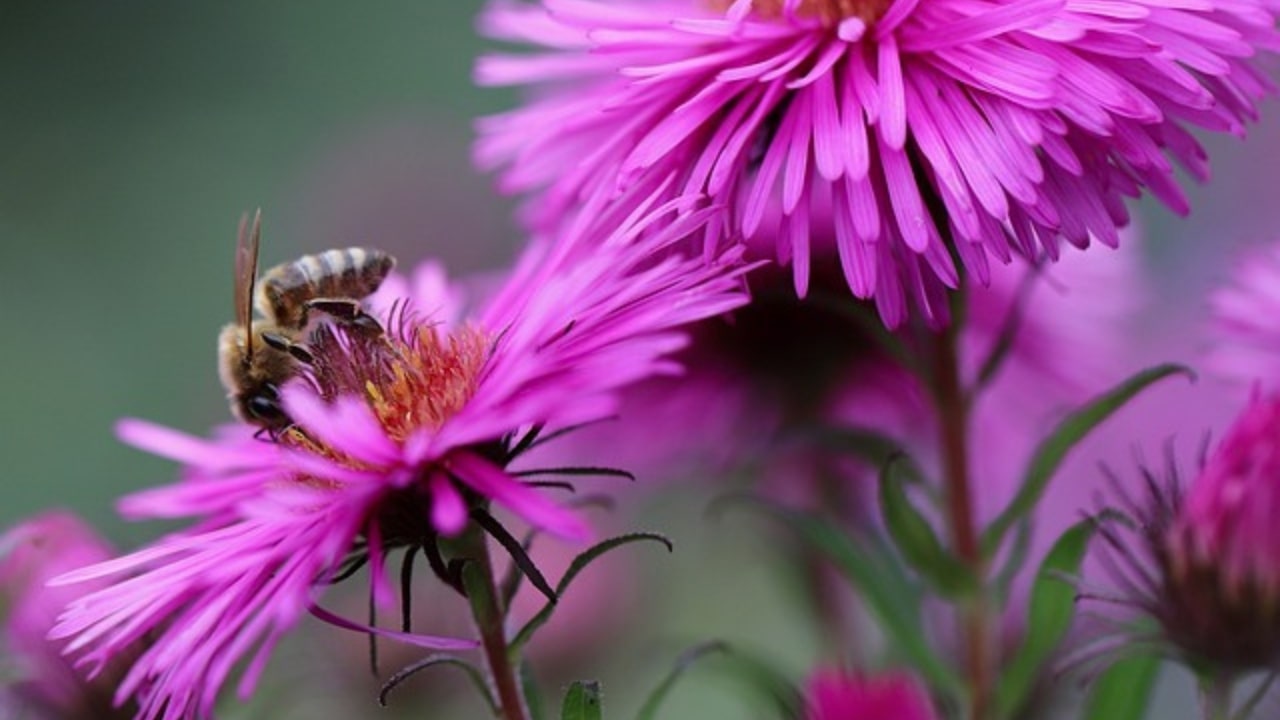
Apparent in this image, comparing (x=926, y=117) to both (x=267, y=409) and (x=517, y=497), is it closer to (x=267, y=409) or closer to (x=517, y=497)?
(x=517, y=497)

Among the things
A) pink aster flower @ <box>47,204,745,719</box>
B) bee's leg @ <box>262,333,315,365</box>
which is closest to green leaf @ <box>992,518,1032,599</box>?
pink aster flower @ <box>47,204,745,719</box>

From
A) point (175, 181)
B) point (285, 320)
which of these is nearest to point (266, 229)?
point (175, 181)

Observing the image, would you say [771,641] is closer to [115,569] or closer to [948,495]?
[948,495]

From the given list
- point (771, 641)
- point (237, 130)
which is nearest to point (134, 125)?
point (237, 130)

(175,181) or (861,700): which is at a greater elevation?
(175,181)

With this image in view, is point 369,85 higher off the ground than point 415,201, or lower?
higher

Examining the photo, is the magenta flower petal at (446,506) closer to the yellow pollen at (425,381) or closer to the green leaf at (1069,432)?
the yellow pollen at (425,381)
